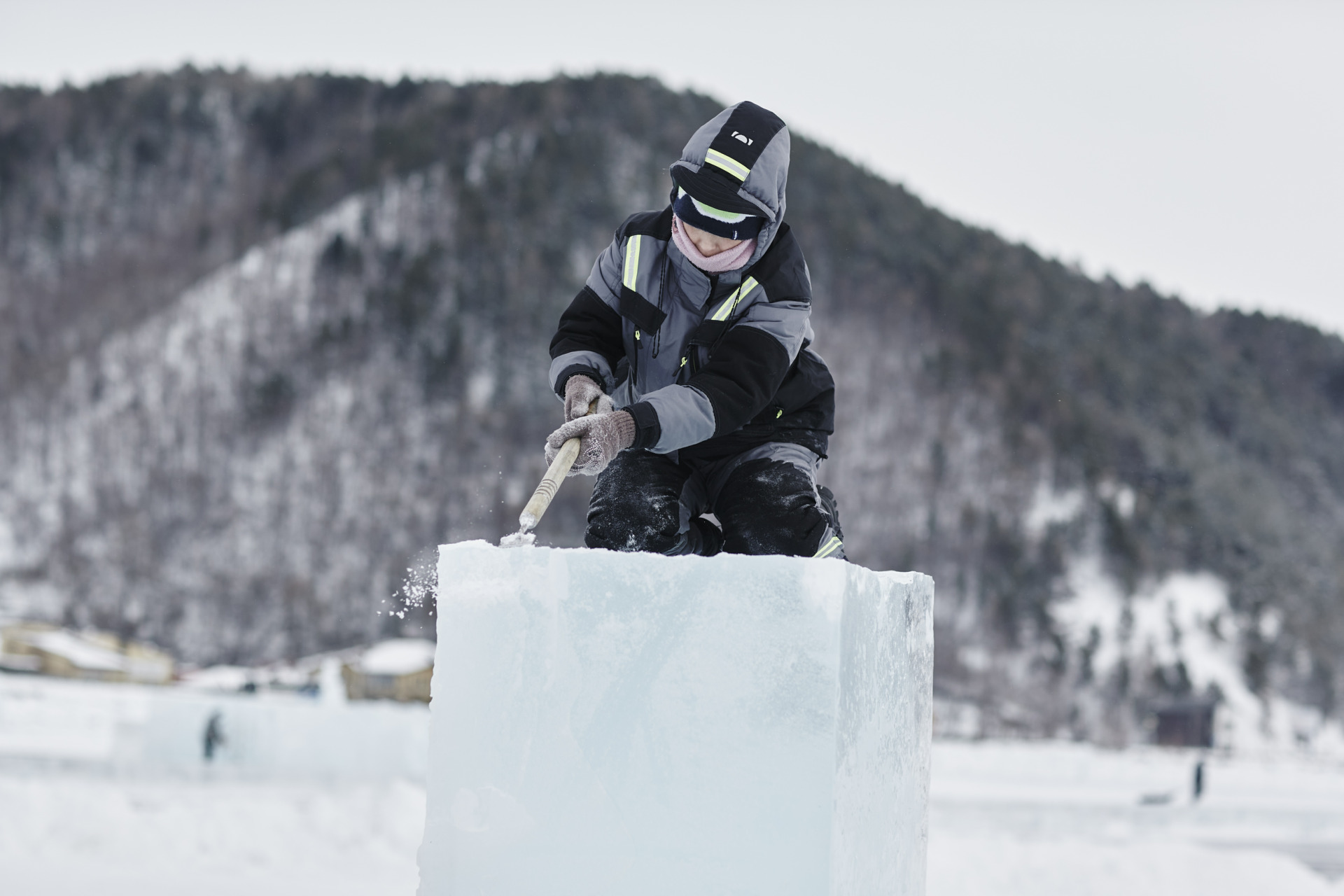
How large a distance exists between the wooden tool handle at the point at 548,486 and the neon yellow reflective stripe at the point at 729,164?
0.68 m

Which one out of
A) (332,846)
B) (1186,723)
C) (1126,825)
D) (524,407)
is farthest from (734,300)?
(524,407)

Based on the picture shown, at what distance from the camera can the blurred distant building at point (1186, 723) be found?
102ft

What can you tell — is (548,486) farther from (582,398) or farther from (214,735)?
(214,735)

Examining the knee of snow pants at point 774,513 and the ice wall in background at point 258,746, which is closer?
the knee of snow pants at point 774,513

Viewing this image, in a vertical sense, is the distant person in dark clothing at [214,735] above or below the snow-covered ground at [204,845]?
below

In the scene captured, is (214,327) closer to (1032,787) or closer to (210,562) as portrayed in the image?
(210,562)

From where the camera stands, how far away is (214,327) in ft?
212

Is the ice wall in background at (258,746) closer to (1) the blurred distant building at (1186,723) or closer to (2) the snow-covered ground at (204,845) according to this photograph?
(2) the snow-covered ground at (204,845)

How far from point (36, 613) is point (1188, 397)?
197 feet

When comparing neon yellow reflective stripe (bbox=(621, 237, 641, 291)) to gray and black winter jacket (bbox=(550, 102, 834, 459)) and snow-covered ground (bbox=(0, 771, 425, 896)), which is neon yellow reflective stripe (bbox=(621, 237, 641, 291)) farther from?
snow-covered ground (bbox=(0, 771, 425, 896))

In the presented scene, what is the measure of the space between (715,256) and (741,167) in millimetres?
183

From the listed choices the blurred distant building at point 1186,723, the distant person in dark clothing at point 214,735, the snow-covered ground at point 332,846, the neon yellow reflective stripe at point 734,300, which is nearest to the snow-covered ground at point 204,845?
the snow-covered ground at point 332,846

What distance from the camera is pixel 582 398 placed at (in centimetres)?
256

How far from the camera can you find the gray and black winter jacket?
8.03 ft
